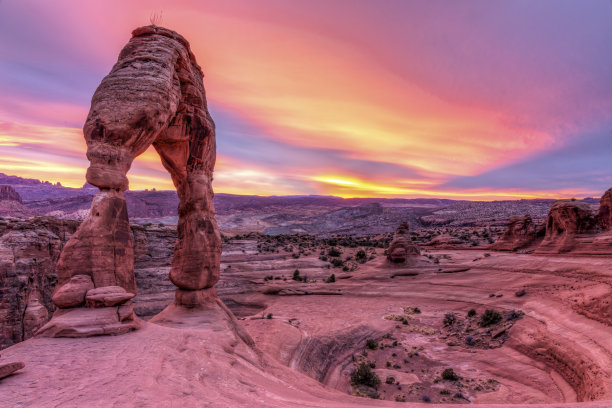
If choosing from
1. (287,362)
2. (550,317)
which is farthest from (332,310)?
(550,317)

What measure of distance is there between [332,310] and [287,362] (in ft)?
27.2

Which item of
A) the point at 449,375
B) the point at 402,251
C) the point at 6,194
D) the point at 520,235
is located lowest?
the point at 449,375

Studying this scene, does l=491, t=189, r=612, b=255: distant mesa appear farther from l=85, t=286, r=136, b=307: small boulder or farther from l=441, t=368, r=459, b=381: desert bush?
l=85, t=286, r=136, b=307: small boulder

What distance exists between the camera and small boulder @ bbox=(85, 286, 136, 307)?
6.34 meters

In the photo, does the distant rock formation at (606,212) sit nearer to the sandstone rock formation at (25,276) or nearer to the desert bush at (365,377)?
the desert bush at (365,377)

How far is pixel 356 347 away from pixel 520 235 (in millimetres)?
20846

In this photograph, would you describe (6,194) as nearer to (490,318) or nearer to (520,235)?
(490,318)

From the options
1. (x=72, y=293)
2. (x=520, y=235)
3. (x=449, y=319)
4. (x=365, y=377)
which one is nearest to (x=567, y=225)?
(x=520, y=235)

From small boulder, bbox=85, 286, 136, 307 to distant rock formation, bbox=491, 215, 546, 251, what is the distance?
29.4 metres

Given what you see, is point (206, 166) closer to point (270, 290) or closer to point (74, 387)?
point (74, 387)

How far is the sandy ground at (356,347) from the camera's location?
Answer: 4.33 m

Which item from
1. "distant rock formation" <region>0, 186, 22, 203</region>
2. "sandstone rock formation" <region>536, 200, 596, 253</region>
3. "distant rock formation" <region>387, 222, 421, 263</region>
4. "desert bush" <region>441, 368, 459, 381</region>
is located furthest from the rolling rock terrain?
"distant rock formation" <region>0, 186, 22, 203</region>

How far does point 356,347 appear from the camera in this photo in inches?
564

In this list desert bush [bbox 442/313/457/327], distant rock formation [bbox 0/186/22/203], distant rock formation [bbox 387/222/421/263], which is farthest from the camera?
distant rock formation [bbox 0/186/22/203]
